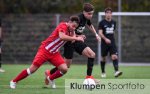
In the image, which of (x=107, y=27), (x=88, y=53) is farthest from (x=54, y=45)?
(x=107, y=27)

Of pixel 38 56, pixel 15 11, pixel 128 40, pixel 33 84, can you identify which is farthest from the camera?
pixel 15 11

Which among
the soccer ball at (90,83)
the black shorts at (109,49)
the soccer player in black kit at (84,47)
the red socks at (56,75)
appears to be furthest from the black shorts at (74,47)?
the black shorts at (109,49)

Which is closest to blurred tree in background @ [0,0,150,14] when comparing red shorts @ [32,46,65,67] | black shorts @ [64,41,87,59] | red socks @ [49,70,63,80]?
black shorts @ [64,41,87,59]

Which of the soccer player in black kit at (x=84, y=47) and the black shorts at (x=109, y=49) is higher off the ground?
the soccer player in black kit at (x=84, y=47)

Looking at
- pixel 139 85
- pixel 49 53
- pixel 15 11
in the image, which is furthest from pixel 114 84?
pixel 15 11

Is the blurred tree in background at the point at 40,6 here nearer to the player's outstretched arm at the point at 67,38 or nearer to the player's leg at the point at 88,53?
the player's leg at the point at 88,53

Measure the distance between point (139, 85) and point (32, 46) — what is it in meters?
16.0

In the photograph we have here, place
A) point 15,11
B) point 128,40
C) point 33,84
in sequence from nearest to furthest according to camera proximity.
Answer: point 33,84, point 128,40, point 15,11

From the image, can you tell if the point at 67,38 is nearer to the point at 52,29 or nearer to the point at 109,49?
the point at 109,49

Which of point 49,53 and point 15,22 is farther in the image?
point 15,22

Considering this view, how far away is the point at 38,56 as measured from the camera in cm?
1318

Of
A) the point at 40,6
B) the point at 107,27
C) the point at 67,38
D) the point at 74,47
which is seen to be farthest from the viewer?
the point at 40,6

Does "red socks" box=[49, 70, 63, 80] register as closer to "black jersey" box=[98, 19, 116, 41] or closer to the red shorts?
the red shorts

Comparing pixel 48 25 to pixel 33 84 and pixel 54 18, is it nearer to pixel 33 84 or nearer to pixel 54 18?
pixel 54 18
